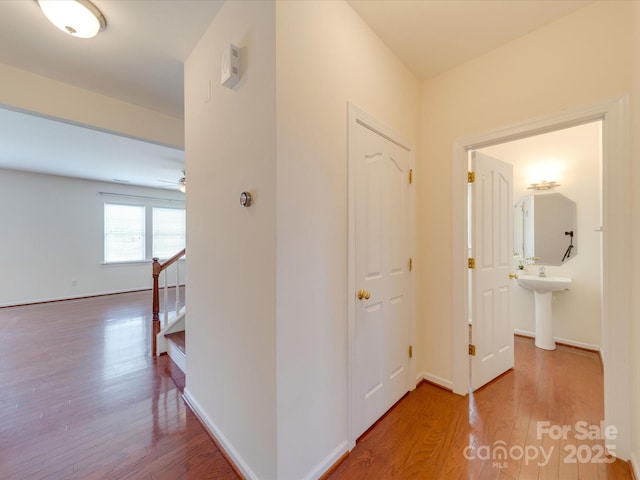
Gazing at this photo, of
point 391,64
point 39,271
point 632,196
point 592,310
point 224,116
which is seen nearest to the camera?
point 632,196

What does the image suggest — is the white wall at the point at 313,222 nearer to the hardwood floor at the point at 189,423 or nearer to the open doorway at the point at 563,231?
the hardwood floor at the point at 189,423

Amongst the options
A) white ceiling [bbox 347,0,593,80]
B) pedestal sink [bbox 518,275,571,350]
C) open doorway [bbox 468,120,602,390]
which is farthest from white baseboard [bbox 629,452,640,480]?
white ceiling [bbox 347,0,593,80]

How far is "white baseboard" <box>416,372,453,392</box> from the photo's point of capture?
6.91 feet

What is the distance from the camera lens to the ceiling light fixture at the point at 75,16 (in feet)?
4.50

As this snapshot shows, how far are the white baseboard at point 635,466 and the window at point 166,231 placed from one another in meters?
7.81

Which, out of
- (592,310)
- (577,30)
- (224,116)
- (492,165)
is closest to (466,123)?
(492,165)

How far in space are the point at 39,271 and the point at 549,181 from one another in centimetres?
893

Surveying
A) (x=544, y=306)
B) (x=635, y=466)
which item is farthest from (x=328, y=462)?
(x=544, y=306)

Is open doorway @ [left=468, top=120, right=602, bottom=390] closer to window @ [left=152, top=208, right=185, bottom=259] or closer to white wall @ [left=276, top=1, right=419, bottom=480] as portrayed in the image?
white wall @ [left=276, top=1, right=419, bottom=480]

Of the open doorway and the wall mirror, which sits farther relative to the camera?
the wall mirror

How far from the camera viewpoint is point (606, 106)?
1.47 meters

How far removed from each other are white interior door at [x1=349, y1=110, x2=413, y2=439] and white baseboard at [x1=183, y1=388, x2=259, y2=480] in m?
0.63

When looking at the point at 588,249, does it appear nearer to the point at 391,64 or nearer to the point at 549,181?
the point at 549,181

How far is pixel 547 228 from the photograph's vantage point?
3.09m
